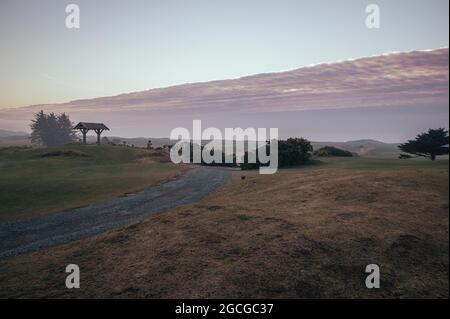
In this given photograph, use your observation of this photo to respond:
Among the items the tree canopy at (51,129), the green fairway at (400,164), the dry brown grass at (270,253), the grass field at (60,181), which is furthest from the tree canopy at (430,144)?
the tree canopy at (51,129)

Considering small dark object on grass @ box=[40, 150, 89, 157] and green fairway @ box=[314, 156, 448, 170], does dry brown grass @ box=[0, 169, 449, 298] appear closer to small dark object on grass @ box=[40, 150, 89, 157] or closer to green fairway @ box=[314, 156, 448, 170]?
green fairway @ box=[314, 156, 448, 170]

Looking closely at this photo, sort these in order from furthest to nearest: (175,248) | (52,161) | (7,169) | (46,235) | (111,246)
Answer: (52,161), (7,169), (46,235), (111,246), (175,248)

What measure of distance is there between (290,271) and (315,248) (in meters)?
1.83

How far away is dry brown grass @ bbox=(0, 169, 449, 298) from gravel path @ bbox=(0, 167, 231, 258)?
6.30ft

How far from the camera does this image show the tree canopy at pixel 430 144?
109 feet

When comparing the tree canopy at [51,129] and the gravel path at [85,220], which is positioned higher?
the tree canopy at [51,129]

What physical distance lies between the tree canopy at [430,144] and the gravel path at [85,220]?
76.2ft

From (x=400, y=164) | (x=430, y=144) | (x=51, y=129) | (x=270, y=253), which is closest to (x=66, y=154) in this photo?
(x=400, y=164)

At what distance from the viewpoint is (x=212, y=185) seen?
100 feet

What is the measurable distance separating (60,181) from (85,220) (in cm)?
1348

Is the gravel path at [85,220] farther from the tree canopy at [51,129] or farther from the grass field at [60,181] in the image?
the tree canopy at [51,129]

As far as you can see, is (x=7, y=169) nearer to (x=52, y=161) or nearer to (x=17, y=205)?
(x=52, y=161)
